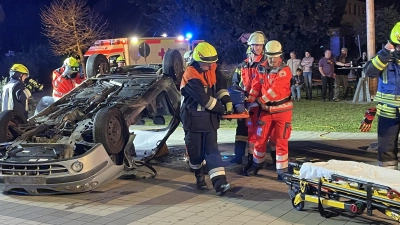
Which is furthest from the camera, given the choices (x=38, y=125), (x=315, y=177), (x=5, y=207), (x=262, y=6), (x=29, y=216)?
(x=262, y=6)

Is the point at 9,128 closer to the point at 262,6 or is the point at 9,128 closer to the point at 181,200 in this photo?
the point at 181,200

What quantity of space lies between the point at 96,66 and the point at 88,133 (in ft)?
7.94

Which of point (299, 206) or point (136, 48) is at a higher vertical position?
point (136, 48)

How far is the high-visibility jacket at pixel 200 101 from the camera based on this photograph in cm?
643

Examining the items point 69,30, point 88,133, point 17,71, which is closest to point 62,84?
point 17,71

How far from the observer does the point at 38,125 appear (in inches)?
290

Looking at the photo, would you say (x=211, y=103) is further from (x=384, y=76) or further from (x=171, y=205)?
(x=384, y=76)

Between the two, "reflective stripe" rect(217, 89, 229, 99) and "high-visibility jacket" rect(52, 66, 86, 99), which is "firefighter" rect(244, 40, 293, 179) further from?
"high-visibility jacket" rect(52, 66, 86, 99)

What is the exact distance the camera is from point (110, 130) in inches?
273

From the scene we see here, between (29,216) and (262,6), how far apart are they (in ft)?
73.3

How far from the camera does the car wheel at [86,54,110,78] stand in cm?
910

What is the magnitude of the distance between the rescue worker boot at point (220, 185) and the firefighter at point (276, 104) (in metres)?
0.92

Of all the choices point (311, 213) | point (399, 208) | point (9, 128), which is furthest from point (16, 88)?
point (399, 208)

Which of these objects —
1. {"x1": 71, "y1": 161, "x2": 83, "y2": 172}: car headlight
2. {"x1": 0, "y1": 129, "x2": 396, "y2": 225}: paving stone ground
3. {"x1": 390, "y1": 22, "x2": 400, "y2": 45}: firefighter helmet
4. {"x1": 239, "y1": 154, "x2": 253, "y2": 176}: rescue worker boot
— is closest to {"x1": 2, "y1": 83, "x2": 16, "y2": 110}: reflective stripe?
{"x1": 0, "y1": 129, "x2": 396, "y2": 225}: paving stone ground
